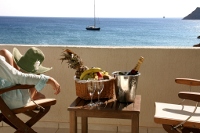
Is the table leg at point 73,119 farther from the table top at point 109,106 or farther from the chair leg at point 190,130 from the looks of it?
the chair leg at point 190,130

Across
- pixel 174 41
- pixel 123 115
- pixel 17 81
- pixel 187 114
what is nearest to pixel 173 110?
pixel 187 114

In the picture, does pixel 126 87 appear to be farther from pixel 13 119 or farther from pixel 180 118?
pixel 13 119

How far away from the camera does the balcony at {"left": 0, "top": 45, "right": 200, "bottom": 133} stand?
3.58 meters

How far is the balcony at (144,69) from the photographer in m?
3.58

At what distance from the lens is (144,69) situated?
11.9ft

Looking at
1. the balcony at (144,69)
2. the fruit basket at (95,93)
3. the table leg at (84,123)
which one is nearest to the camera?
the fruit basket at (95,93)

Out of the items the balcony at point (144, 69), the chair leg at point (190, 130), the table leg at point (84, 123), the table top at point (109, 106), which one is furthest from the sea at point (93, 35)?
the chair leg at point (190, 130)

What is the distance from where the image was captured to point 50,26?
53938 millimetres

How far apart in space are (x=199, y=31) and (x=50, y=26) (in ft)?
76.8

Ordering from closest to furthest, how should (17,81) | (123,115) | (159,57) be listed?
1. (123,115)
2. (17,81)
3. (159,57)

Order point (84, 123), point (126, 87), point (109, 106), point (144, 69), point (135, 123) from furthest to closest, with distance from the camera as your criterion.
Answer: point (144, 69)
point (84, 123)
point (126, 87)
point (109, 106)
point (135, 123)

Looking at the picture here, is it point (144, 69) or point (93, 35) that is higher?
point (144, 69)

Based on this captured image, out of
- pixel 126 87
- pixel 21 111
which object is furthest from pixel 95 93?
pixel 21 111
